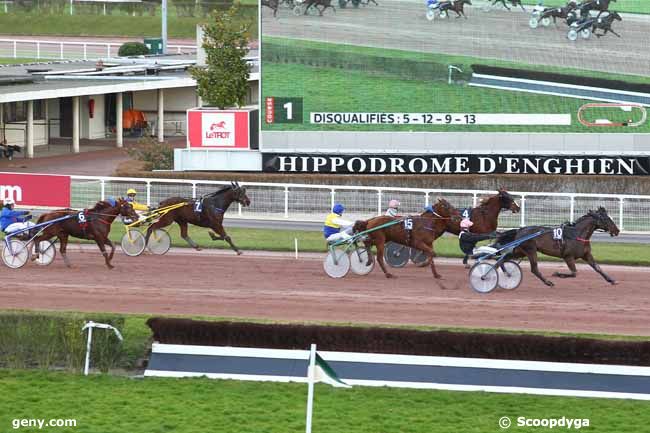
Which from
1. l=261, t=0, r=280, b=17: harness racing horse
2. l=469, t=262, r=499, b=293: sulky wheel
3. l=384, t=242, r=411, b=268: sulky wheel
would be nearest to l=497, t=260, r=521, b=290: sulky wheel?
l=469, t=262, r=499, b=293: sulky wheel

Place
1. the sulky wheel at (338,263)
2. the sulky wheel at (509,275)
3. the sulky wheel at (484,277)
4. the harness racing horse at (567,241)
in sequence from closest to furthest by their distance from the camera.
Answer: the harness racing horse at (567,241), the sulky wheel at (484,277), the sulky wheel at (509,275), the sulky wheel at (338,263)

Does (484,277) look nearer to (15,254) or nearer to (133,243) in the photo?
(133,243)

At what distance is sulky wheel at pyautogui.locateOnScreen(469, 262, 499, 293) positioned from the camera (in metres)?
19.4

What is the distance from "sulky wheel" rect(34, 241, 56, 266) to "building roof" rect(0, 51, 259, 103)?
15698mm

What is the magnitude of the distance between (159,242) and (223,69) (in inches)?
463

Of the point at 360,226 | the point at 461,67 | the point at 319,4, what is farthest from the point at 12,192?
the point at 360,226

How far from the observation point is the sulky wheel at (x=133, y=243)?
898 inches

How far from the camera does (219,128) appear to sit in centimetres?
3219

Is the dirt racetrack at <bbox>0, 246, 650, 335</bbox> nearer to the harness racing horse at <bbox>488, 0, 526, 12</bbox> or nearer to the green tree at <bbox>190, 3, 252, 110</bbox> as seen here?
the harness racing horse at <bbox>488, 0, 526, 12</bbox>

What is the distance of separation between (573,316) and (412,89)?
13.8 m

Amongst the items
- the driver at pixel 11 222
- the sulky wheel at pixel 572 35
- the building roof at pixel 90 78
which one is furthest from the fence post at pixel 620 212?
the building roof at pixel 90 78

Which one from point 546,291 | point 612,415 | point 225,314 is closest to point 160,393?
point 225,314

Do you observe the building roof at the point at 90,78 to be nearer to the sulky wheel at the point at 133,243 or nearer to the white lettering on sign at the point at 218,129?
the white lettering on sign at the point at 218,129

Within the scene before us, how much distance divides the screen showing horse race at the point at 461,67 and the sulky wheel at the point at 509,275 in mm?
11494
